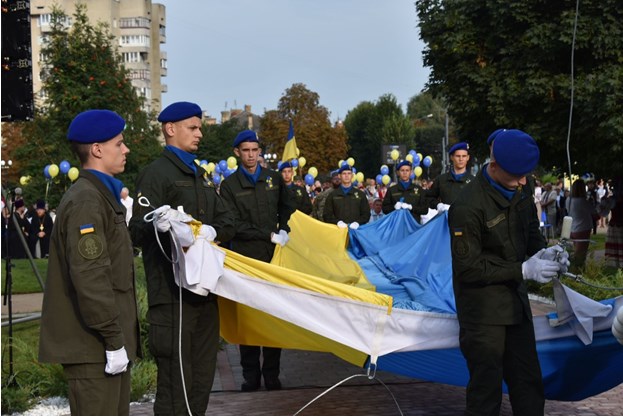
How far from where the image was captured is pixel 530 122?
17.3 m

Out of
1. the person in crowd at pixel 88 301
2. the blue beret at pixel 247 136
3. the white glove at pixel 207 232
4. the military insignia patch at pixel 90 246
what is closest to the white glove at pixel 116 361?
the person in crowd at pixel 88 301

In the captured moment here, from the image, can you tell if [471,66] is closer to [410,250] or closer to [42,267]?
[410,250]

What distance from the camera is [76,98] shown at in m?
33.9

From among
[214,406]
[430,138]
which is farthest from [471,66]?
[430,138]

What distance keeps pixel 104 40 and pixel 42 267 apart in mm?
19255

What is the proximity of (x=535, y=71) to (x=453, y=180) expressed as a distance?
5.09 m

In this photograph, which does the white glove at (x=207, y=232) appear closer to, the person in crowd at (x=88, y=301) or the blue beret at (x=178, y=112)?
the blue beret at (x=178, y=112)

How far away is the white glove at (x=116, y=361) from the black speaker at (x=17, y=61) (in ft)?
19.1

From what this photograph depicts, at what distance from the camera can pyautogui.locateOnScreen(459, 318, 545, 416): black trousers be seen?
5.39 meters

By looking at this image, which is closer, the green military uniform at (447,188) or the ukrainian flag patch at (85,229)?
the ukrainian flag patch at (85,229)

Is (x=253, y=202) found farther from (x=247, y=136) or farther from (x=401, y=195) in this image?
(x=401, y=195)

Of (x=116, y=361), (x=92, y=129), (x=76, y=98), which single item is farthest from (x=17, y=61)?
(x=76, y=98)

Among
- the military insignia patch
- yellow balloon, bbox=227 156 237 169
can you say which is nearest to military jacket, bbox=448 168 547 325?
the military insignia patch

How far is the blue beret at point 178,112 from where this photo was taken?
6078mm
